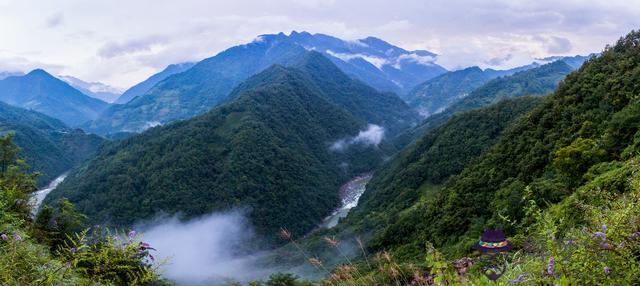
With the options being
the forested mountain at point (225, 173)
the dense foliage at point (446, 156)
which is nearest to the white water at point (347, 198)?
the forested mountain at point (225, 173)

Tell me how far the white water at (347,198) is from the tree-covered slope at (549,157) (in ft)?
218

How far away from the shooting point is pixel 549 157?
31453 millimetres

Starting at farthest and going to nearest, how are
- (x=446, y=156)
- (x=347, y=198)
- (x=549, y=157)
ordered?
(x=347, y=198)
(x=446, y=156)
(x=549, y=157)

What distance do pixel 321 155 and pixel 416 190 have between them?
83268 mm

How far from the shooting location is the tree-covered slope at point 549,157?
2480 cm

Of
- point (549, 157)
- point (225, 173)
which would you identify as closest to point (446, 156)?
point (549, 157)

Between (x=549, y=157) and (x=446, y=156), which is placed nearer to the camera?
(x=549, y=157)

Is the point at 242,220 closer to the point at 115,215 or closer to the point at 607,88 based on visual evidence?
the point at 115,215

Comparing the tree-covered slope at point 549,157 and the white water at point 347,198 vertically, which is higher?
the tree-covered slope at point 549,157

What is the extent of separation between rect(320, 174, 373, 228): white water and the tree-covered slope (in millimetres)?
66472

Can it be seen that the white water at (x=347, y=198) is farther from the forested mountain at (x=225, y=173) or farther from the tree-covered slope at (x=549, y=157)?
the tree-covered slope at (x=549, y=157)

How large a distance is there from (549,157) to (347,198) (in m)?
103

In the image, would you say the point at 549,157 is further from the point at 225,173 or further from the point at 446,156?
the point at 225,173

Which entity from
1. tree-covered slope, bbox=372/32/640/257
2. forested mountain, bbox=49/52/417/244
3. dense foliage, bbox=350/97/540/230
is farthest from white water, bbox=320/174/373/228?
tree-covered slope, bbox=372/32/640/257
